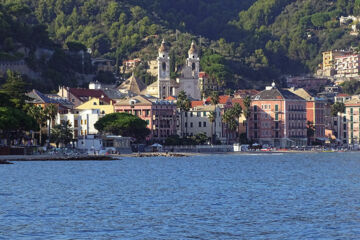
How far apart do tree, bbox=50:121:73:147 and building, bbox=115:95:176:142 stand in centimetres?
2296

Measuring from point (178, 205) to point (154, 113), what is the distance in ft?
397

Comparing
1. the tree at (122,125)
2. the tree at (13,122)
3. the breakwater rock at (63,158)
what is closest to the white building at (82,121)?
the tree at (122,125)

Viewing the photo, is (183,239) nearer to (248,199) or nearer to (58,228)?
(58,228)

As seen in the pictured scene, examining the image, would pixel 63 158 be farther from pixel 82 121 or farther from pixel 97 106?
pixel 97 106

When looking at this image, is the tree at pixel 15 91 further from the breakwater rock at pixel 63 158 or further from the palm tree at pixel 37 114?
the breakwater rock at pixel 63 158

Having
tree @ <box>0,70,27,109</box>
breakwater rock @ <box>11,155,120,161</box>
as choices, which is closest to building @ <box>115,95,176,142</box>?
tree @ <box>0,70,27,109</box>

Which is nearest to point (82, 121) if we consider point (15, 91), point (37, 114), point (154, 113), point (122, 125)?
point (122, 125)

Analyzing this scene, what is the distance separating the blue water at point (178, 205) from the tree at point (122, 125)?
65269 mm

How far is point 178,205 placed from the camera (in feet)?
236

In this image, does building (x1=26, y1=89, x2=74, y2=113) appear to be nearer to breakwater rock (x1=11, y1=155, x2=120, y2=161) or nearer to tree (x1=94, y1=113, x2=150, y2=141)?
tree (x1=94, y1=113, x2=150, y2=141)

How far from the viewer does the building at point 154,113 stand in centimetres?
19225

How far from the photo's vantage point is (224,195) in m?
80.4

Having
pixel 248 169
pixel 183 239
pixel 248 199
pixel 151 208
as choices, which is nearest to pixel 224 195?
pixel 248 199

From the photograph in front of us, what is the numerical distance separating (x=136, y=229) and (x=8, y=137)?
8898cm
